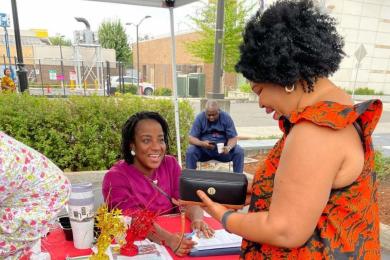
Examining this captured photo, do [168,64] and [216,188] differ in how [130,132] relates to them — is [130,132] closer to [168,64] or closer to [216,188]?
[216,188]

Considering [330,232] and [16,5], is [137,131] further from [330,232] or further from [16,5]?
[16,5]

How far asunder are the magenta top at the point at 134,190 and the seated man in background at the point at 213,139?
2562 millimetres

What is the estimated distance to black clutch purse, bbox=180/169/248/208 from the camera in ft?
3.96

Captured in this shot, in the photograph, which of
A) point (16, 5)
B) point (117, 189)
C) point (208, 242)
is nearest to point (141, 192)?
point (117, 189)

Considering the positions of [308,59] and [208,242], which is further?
[208,242]

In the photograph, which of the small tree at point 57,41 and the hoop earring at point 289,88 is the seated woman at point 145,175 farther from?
the small tree at point 57,41

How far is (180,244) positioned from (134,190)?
536mm

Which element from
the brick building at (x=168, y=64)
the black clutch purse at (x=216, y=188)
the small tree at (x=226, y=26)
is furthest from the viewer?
the brick building at (x=168, y=64)

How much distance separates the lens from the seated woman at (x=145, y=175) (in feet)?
6.23

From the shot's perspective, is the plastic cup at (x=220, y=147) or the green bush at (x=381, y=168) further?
the green bush at (x=381, y=168)

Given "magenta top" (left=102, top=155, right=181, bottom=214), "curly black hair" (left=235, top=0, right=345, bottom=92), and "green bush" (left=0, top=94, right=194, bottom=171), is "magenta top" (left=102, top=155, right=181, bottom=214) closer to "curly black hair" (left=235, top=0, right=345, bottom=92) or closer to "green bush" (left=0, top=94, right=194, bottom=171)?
"curly black hair" (left=235, top=0, right=345, bottom=92)

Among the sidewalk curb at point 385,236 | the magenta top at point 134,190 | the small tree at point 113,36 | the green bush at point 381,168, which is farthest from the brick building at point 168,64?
the magenta top at point 134,190

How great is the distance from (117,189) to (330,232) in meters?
1.29

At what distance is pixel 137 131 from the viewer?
2.15 meters
